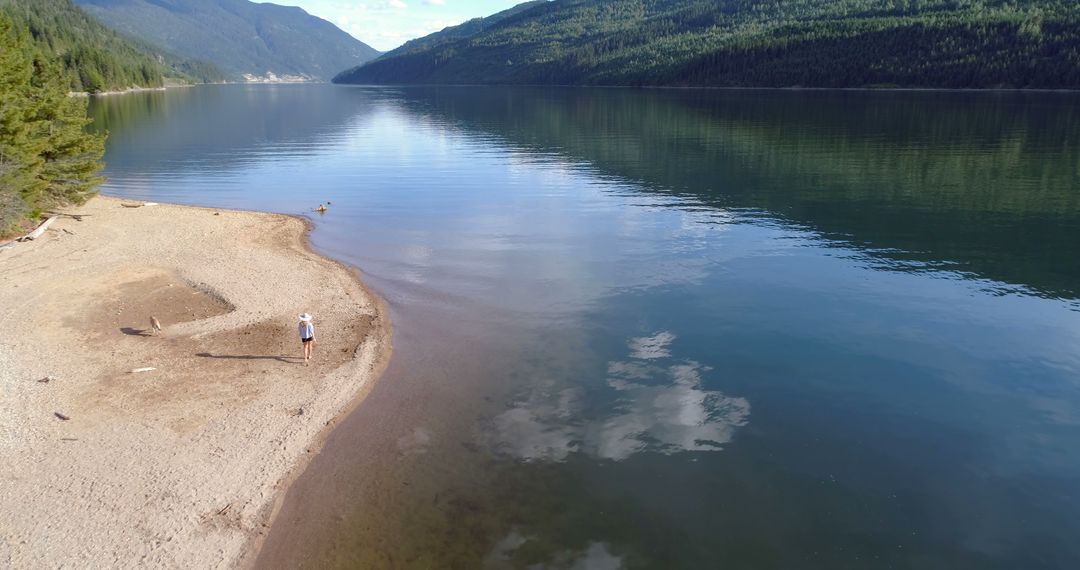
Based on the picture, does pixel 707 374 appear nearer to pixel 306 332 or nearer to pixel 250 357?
pixel 306 332

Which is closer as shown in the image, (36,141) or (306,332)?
(306,332)

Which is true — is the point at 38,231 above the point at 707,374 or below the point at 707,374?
above

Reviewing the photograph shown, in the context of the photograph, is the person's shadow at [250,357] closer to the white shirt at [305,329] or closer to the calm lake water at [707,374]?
the white shirt at [305,329]

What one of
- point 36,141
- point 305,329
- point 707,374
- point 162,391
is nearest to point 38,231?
point 36,141

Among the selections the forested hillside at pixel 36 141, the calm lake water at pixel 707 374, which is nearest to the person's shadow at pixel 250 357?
the calm lake water at pixel 707 374

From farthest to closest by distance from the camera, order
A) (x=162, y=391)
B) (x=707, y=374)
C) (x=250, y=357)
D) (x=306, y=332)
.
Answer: (x=250, y=357)
(x=306, y=332)
(x=707, y=374)
(x=162, y=391)

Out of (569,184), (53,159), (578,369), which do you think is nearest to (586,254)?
(578,369)

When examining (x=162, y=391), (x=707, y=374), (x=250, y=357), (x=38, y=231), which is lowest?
(x=707, y=374)

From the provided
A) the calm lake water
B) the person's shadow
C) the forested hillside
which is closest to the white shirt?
the person's shadow

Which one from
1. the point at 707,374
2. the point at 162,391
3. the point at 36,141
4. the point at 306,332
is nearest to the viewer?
the point at 162,391
